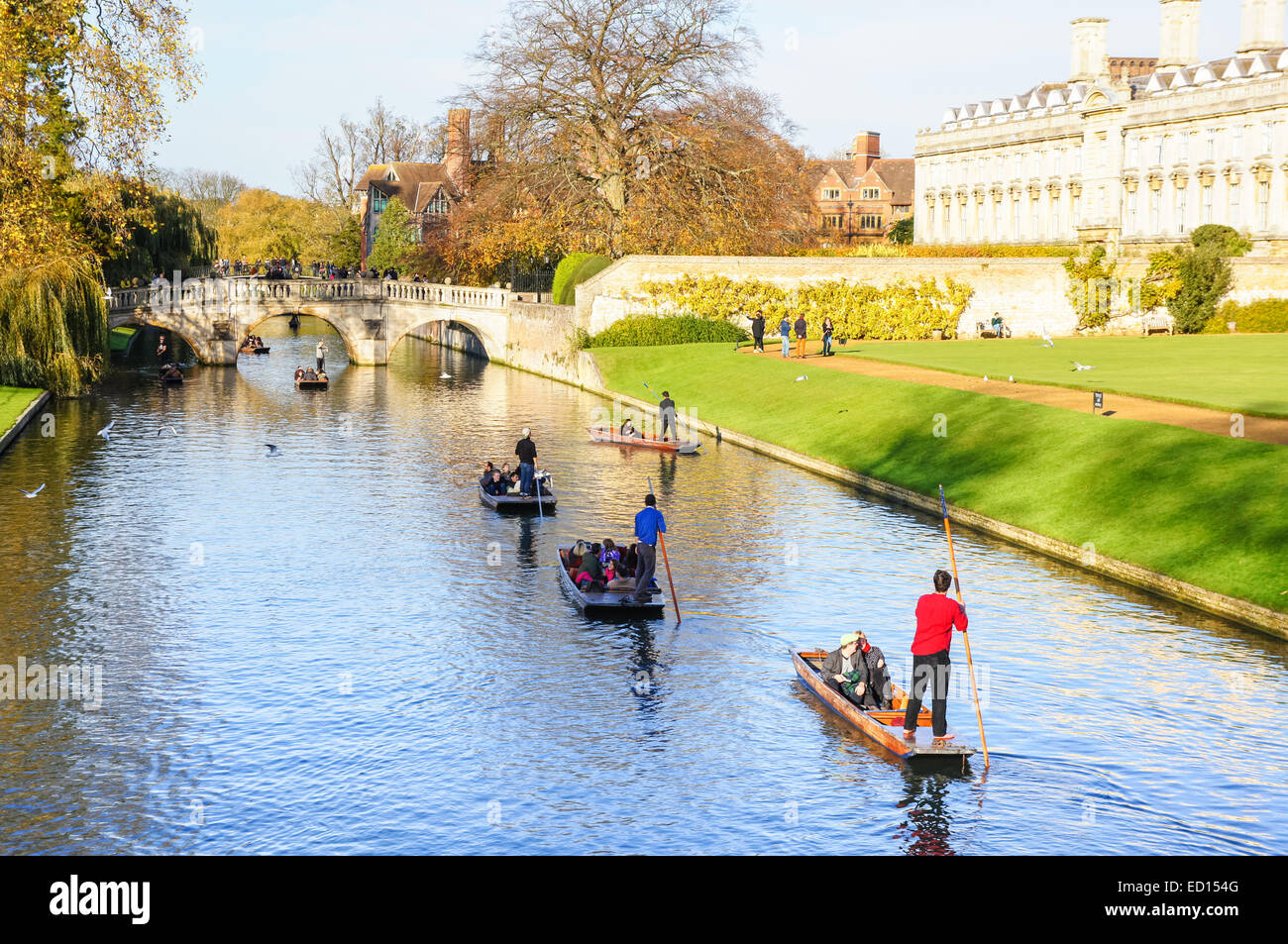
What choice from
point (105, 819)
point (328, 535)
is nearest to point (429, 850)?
point (105, 819)

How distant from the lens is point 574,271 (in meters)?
71.4

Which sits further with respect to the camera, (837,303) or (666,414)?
(837,303)

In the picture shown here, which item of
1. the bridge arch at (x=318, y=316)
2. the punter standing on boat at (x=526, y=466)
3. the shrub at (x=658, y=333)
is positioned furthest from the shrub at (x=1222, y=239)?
the punter standing on boat at (x=526, y=466)

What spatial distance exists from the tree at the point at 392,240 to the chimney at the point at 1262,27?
6572cm

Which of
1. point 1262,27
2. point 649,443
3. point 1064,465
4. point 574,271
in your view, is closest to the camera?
point 1064,465

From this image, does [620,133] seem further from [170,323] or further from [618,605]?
[618,605]

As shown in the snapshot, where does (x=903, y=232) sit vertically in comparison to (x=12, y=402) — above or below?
above

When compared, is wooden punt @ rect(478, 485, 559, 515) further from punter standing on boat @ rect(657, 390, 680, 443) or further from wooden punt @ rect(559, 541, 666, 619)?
punter standing on boat @ rect(657, 390, 680, 443)

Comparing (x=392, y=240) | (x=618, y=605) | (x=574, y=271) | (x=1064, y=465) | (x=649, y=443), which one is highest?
(x=392, y=240)

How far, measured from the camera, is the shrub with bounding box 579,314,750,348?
219 feet

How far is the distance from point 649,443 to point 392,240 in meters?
76.6

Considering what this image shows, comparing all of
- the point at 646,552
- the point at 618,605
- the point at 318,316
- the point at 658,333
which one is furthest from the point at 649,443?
the point at 318,316

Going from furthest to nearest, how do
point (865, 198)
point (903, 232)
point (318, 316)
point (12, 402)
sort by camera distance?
point (865, 198), point (903, 232), point (318, 316), point (12, 402)

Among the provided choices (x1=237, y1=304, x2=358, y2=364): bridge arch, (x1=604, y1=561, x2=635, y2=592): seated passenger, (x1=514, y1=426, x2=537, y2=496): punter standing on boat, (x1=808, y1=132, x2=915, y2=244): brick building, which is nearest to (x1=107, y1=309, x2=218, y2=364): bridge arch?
(x1=237, y1=304, x2=358, y2=364): bridge arch
